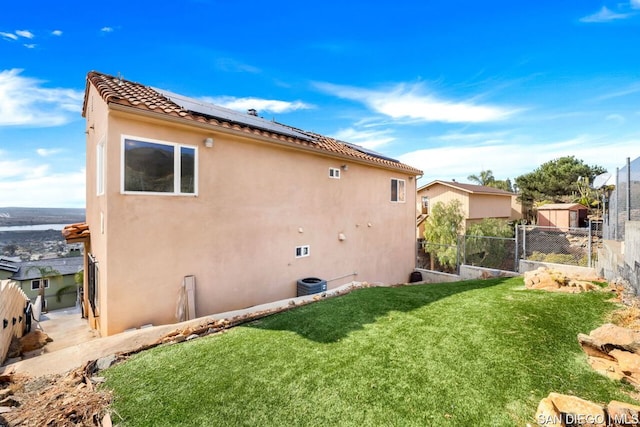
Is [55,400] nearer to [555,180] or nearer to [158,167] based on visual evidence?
[158,167]

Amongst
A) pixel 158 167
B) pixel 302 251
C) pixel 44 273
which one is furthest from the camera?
pixel 44 273

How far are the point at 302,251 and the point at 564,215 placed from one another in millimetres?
26863

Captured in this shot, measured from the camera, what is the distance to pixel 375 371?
3.46 metres

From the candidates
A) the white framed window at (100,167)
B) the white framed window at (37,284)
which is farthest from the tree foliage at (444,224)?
the white framed window at (37,284)

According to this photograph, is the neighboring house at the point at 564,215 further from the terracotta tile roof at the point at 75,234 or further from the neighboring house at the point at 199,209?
the terracotta tile roof at the point at 75,234

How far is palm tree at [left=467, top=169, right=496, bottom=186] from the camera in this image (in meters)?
38.6

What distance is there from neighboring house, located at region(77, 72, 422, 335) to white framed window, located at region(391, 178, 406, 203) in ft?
10.2

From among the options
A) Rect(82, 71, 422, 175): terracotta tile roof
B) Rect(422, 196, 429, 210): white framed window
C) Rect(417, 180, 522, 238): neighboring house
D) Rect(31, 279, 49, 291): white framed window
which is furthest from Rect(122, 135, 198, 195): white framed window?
Rect(31, 279, 49, 291): white framed window

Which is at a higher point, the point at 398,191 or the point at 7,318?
the point at 398,191

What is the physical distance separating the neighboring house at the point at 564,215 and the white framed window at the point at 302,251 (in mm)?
26018

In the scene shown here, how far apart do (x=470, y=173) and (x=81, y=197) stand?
4282cm

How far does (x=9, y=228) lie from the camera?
24.7 m

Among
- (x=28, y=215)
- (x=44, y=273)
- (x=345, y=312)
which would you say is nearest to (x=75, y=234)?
(x=345, y=312)

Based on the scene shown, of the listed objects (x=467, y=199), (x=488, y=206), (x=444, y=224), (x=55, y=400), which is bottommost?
(x=55, y=400)
